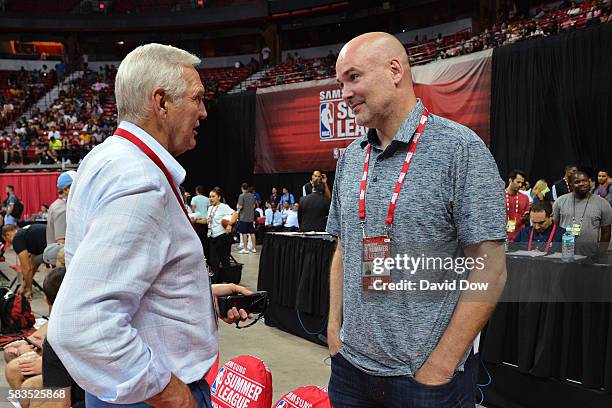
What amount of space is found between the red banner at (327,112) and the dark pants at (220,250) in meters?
4.85

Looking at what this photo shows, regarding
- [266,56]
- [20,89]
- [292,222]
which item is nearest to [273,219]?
[292,222]

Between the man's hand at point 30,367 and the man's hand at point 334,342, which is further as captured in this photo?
the man's hand at point 30,367

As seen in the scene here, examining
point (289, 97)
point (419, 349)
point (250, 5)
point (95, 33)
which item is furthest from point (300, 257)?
point (95, 33)

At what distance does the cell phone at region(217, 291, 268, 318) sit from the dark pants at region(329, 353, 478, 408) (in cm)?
25

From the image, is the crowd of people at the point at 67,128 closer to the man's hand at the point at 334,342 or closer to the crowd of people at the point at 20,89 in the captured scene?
the crowd of people at the point at 20,89

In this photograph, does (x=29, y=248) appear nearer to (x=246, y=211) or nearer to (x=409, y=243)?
(x=246, y=211)

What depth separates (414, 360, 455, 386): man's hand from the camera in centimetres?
138

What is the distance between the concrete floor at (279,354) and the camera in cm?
434

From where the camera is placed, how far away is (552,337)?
350 centimetres

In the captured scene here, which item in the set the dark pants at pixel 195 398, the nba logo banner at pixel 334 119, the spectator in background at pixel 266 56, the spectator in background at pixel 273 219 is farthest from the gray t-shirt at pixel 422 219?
the spectator in background at pixel 266 56

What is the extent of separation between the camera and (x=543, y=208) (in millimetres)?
4605

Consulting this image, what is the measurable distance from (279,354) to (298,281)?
2.64 feet

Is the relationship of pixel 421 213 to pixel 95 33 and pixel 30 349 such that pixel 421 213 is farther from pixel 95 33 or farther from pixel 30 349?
pixel 95 33

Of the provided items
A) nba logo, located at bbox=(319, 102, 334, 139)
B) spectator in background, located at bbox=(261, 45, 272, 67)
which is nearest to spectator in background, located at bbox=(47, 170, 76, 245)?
nba logo, located at bbox=(319, 102, 334, 139)
